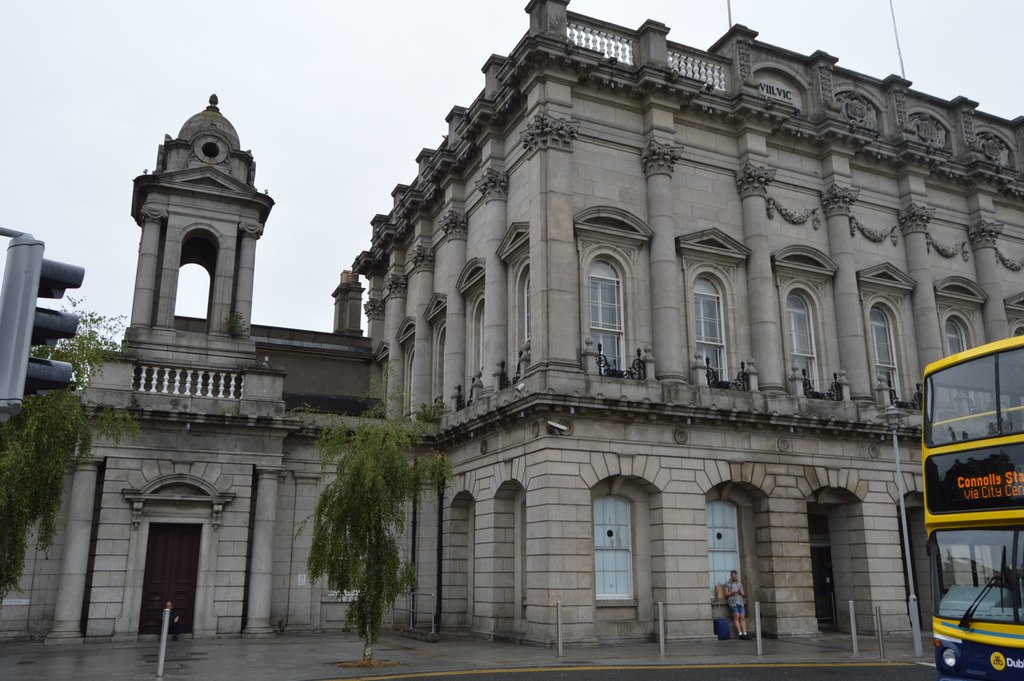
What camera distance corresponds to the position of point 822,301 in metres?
28.8

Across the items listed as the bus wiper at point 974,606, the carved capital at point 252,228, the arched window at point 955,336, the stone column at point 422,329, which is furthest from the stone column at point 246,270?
the arched window at point 955,336

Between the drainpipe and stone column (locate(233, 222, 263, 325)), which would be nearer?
the drainpipe

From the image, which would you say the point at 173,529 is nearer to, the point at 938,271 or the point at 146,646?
the point at 146,646

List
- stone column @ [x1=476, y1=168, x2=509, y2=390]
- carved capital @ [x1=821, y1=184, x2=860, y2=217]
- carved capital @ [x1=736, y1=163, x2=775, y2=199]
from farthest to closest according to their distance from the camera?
carved capital @ [x1=821, y1=184, x2=860, y2=217], carved capital @ [x1=736, y1=163, x2=775, y2=199], stone column @ [x1=476, y1=168, x2=509, y2=390]

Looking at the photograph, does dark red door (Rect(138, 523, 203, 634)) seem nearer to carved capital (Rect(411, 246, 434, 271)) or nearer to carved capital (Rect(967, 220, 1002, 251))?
carved capital (Rect(411, 246, 434, 271))

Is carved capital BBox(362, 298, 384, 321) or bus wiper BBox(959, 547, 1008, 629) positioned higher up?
carved capital BBox(362, 298, 384, 321)

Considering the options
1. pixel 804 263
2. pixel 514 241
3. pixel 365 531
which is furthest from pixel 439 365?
pixel 365 531

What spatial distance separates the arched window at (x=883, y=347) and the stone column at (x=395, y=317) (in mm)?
18775

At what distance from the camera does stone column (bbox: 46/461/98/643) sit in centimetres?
2316

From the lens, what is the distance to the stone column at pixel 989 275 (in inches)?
1241

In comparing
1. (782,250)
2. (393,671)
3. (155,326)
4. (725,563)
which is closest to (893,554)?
(725,563)

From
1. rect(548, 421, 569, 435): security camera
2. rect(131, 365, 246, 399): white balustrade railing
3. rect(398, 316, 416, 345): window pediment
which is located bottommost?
rect(548, 421, 569, 435): security camera

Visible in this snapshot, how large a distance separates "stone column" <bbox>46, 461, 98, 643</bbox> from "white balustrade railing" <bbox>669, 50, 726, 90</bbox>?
22.6 m

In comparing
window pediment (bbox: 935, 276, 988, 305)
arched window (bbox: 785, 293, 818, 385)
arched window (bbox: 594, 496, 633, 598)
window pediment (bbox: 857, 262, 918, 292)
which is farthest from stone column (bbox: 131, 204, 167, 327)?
window pediment (bbox: 935, 276, 988, 305)
